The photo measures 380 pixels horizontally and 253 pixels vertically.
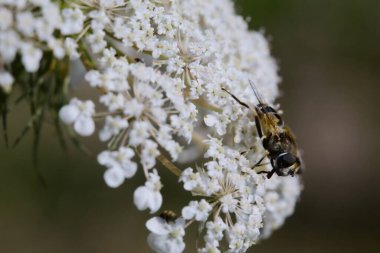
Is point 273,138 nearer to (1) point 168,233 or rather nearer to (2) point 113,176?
(1) point 168,233

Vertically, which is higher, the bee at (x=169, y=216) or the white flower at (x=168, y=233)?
the bee at (x=169, y=216)

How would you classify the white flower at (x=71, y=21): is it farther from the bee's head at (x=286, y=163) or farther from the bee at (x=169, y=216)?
the bee's head at (x=286, y=163)

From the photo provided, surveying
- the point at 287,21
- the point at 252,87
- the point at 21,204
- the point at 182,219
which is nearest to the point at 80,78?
the point at 252,87

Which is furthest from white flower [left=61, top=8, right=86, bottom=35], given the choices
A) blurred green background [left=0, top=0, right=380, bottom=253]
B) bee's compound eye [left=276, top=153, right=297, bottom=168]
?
blurred green background [left=0, top=0, right=380, bottom=253]

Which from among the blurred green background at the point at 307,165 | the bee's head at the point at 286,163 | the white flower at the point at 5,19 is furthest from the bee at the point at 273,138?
the blurred green background at the point at 307,165

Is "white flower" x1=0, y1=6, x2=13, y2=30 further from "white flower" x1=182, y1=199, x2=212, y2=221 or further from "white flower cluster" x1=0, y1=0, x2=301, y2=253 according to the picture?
"white flower" x1=182, y1=199, x2=212, y2=221
